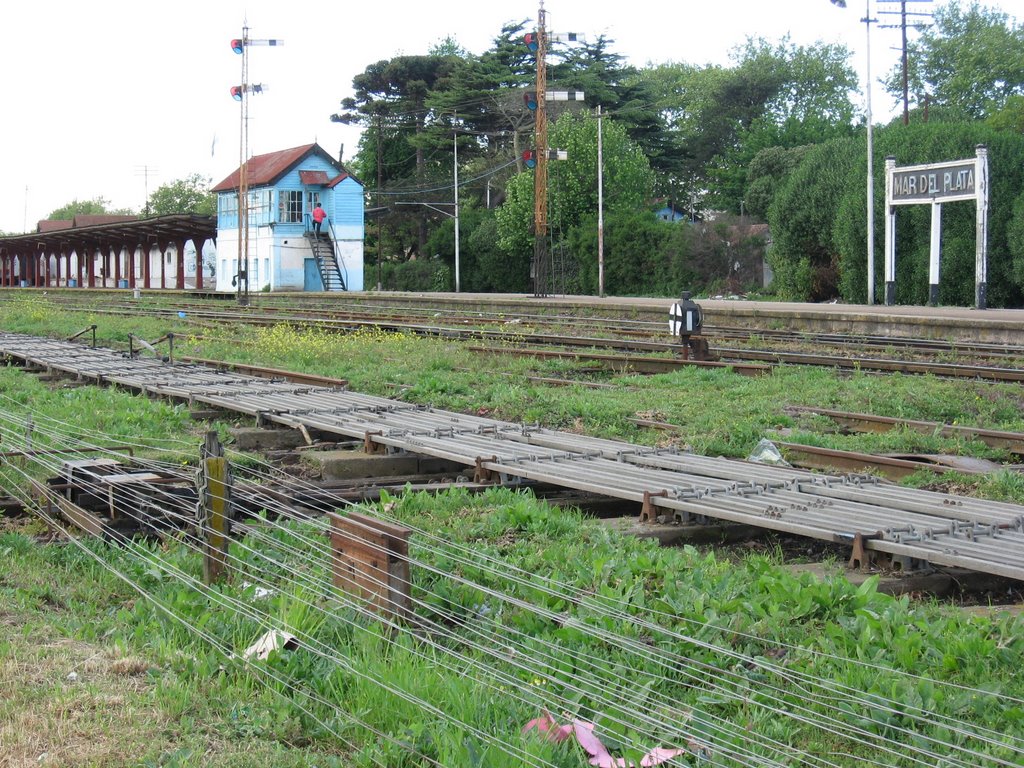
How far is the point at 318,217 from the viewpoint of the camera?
201 feet

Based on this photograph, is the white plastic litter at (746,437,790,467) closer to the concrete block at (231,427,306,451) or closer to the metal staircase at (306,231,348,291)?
the concrete block at (231,427,306,451)

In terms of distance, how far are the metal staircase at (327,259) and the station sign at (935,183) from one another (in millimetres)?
35821

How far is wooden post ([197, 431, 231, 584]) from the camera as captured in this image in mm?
6082

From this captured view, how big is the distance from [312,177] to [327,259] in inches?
174

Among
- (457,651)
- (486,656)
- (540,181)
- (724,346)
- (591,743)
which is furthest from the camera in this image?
(540,181)

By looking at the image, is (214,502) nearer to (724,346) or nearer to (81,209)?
(724,346)

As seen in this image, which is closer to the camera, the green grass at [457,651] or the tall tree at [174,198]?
the green grass at [457,651]

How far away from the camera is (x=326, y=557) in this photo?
6.39 meters

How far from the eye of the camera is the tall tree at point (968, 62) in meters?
70.9

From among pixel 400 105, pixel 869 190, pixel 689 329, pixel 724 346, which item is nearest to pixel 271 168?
pixel 400 105

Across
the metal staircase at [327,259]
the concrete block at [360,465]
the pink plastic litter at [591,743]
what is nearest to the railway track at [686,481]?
the concrete block at [360,465]

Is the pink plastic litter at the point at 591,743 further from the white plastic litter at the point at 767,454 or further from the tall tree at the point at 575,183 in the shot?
the tall tree at the point at 575,183

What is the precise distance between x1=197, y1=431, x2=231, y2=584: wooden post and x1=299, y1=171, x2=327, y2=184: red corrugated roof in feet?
187

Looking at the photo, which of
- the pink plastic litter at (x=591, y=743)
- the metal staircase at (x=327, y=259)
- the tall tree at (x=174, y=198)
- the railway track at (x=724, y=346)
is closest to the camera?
the pink plastic litter at (x=591, y=743)
